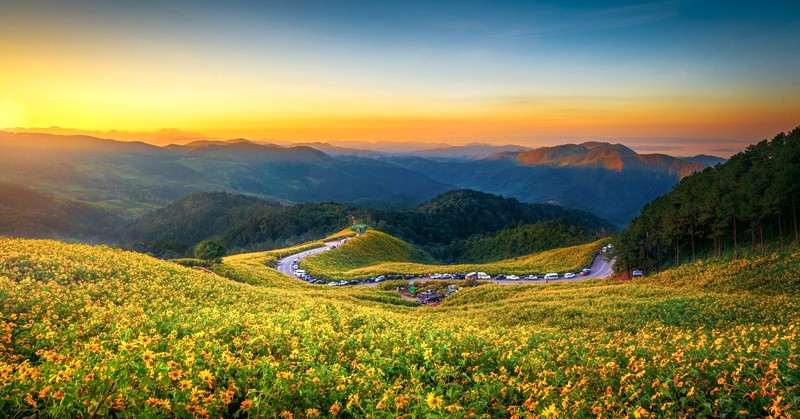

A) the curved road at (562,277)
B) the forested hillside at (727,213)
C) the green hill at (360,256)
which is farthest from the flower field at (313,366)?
the green hill at (360,256)

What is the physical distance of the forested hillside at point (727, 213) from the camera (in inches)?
1747

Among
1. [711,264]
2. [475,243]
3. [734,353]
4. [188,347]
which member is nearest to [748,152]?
[711,264]

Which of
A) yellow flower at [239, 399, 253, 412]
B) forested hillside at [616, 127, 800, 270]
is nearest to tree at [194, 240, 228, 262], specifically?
yellow flower at [239, 399, 253, 412]

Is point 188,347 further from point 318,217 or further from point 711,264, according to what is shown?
point 318,217

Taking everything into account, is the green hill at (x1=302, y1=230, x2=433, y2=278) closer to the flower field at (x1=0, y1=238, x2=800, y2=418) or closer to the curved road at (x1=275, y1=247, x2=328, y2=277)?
the curved road at (x1=275, y1=247, x2=328, y2=277)

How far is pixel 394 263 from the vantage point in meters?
79.4

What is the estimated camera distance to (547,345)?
12734 millimetres

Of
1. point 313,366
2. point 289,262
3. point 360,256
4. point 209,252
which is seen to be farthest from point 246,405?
point 360,256

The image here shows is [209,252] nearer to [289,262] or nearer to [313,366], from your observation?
[289,262]

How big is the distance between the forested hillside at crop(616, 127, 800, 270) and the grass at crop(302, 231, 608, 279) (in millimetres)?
13912

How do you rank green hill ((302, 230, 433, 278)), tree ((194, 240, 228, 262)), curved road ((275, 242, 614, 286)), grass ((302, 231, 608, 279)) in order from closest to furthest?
tree ((194, 240, 228, 262))
curved road ((275, 242, 614, 286))
grass ((302, 231, 608, 279))
green hill ((302, 230, 433, 278))

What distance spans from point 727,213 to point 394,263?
2002 inches

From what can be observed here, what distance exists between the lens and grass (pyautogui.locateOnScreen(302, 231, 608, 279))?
69.0 metres

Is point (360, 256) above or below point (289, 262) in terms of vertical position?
below
